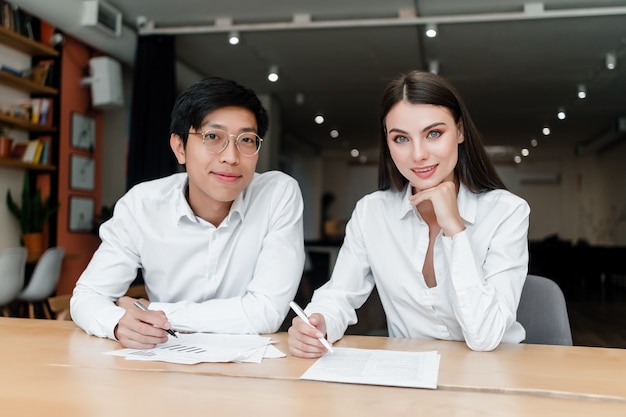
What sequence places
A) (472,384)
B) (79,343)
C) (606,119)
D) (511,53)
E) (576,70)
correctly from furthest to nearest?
1. (606,119)
2. (576,70)
3. (511,53)
4. (79,343)
5. (472,384)

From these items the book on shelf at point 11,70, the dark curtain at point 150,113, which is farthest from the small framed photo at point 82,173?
the book on shelf at point 11,70

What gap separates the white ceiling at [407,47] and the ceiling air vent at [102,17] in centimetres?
12

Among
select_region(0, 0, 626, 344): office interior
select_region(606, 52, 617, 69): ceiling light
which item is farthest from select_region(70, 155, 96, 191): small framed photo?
select_region(606, 52, 617, 69): ceiling light

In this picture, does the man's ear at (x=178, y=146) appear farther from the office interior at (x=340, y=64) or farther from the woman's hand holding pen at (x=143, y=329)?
the office interior at (x=340, y=64)

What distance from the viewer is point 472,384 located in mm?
1007

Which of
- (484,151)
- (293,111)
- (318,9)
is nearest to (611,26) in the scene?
(318,9)

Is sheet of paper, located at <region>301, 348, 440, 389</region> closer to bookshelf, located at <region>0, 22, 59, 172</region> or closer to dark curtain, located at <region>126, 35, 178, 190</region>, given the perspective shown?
bookshelf, located at <region>0, 22, 59, 172</region>

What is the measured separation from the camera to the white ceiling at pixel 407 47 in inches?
204

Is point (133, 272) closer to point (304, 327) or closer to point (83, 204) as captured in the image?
point (304, 327)

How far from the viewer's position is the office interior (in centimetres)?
516

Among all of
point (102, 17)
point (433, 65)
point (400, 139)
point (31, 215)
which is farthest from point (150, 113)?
point (400, 139)

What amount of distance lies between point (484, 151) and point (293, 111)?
27.0 ft

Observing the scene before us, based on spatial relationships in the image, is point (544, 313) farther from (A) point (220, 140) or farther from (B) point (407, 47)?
(B) point (407, 47)

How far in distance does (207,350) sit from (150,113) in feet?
16.3
